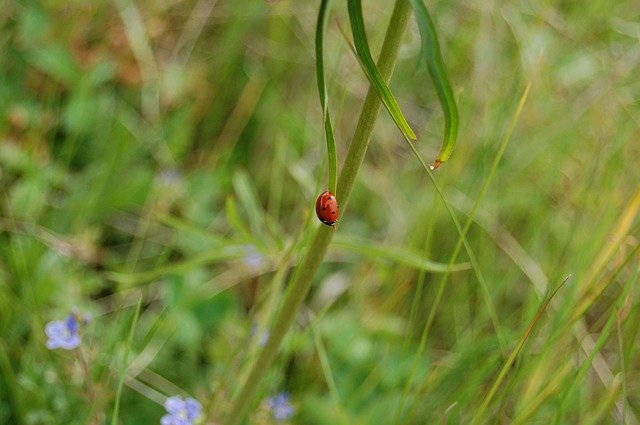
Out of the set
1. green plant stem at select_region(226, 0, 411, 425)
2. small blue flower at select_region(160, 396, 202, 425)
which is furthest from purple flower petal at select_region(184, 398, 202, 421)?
green plant stem at select_region(226, 0, 411, 425)

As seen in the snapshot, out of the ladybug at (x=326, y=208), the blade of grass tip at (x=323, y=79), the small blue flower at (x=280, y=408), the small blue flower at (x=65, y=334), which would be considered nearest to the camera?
the blade of grass tip at (x=323, y=79)

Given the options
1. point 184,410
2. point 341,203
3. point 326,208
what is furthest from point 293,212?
point 326,208

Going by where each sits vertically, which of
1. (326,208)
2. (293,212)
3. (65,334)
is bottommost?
(326,208)

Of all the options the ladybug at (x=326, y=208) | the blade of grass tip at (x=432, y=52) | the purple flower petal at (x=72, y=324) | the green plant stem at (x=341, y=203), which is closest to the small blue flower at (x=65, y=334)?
the purple flower petal at (x=72, y=324)

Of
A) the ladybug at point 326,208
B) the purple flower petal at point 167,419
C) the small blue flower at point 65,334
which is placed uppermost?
the small blue flower at point 65,334

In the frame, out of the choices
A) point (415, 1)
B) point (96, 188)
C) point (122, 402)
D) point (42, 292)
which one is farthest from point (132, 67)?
point (415, 1)

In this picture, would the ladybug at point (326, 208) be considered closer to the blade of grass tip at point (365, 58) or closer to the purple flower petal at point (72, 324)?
the blade of grass tip at point (365, 58)

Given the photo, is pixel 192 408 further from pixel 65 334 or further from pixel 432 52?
pixel 432 52
